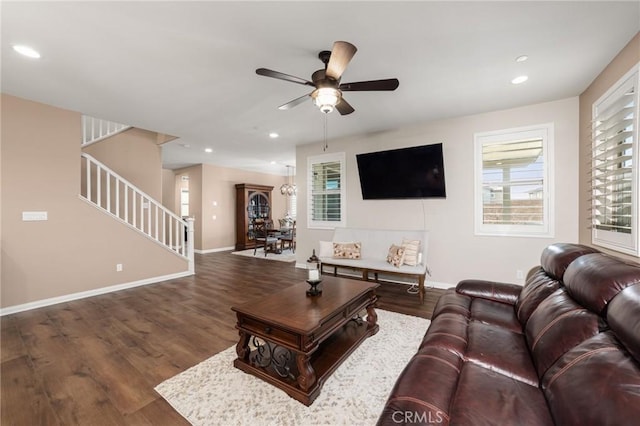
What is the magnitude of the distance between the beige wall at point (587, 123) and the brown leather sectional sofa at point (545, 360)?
155 cm

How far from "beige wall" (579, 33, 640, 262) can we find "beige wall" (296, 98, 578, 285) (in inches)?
4.5

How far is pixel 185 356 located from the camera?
228cm

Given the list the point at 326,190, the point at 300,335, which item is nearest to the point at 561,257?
the point at 300,335

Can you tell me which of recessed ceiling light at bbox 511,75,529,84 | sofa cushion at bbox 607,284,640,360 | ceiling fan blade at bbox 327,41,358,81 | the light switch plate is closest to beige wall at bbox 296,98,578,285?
recessed ceiling light at bbox 511,75,529,84

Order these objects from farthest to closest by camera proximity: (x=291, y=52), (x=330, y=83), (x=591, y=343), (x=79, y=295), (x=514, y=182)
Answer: (x=79, y=295) → (x=514, y=182) → (x=291, y=52) → (x=330, y=83) → (x=591, y=343)

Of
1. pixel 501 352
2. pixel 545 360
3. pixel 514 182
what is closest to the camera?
pixel 545 360

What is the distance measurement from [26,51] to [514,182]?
5804mm

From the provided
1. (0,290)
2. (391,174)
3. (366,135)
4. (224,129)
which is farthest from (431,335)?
(0,290)

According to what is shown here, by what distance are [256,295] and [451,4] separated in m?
3.94

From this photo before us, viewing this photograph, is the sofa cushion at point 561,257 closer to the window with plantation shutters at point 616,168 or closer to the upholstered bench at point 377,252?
the window with plantation shutters at point 616,168

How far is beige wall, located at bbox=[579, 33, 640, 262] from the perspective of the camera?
2430mm

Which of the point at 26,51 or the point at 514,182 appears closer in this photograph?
the point at 26,51

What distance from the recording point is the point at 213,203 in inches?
316

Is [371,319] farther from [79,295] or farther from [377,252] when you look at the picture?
[79,295]
